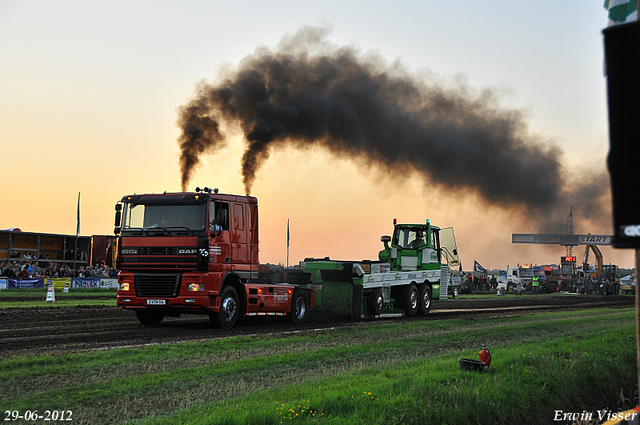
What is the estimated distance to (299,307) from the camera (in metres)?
18.5

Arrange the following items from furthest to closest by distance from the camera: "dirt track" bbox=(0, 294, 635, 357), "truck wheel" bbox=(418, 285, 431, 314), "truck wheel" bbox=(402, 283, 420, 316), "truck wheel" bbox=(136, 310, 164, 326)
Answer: "truck wheel" bbox=(418, 285, 431, 314) < "truck wheel" bbox=(402, 283, 420, 316) < "truck wheel" bbox=(136, 310, 164, 326) < "dirt track" bbox=(0, 294, 635, 357)

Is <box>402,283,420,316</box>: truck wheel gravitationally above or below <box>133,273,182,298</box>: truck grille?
below

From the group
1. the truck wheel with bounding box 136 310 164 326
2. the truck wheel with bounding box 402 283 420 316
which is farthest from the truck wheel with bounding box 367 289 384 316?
the truck wheel with bounding box 136 310 164 326

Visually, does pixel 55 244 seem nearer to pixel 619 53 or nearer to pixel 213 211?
pixel 213 211

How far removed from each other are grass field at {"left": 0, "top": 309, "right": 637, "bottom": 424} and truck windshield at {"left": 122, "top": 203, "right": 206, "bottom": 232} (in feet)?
10.3

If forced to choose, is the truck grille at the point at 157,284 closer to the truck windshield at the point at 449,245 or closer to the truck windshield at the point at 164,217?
the truck windshield at the point at 164,217

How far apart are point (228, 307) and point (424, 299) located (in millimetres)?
9647

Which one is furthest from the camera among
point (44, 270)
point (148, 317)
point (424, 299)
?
point (44, 270)

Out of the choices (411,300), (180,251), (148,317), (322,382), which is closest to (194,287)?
(180,251)

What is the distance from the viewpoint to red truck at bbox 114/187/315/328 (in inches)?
567

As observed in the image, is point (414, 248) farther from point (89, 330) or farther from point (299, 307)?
point (89, 330)

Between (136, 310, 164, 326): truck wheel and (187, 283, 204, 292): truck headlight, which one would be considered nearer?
(187, 283, 204, 292): truck headlight

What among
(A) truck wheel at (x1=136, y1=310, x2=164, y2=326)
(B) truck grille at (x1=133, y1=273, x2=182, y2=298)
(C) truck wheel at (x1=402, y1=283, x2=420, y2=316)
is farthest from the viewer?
(C) truck wheel at (x1=402, y1=283, x2=420, y2=316)

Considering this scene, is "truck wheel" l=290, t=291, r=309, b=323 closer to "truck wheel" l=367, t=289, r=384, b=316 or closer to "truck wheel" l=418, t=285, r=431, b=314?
"truck wheel" l=367, t=289, r=384, b=316
